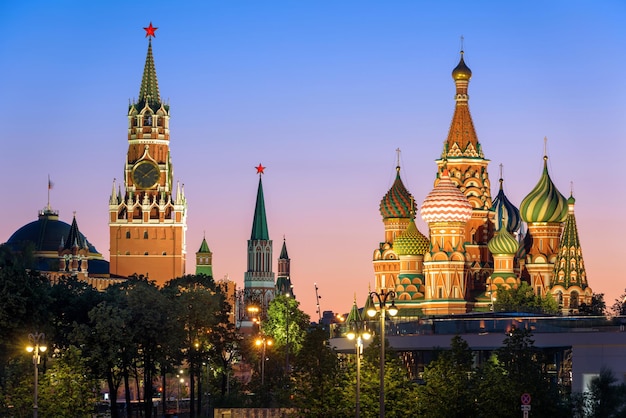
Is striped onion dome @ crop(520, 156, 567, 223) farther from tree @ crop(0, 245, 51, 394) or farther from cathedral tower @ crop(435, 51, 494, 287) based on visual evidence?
tree @ crop(0, 245, 51, 394)

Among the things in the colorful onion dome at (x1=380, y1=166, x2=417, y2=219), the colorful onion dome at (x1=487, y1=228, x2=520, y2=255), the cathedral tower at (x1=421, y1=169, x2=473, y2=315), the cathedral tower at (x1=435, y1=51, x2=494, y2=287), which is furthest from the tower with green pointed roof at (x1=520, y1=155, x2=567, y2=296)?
the colorful onion dome at (x1=380, y1=166, x2=417, y2=219)

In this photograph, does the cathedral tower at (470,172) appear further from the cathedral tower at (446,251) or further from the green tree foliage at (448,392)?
the green tree foliage at (448,392)

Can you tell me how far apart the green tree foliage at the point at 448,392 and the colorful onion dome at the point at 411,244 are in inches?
4059

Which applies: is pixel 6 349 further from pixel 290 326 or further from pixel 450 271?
pixel 450 271

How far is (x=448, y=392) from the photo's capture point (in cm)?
7231

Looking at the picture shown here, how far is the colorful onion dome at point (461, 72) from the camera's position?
593 feet

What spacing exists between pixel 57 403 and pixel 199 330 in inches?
1215

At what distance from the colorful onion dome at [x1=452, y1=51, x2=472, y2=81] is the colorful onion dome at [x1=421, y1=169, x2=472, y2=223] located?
13.9m

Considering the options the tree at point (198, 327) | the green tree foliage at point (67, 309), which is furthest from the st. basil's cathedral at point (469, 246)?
the green tree foliage at point (67, 309)

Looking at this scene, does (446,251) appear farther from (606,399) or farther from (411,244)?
(606,399)

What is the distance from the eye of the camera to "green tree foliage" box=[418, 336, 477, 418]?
72.2 metres

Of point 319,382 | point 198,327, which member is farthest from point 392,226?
point 319,382

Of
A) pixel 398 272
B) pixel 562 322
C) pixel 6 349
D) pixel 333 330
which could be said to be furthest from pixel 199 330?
pixel 398 272

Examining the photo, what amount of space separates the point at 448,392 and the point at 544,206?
100884 mm
